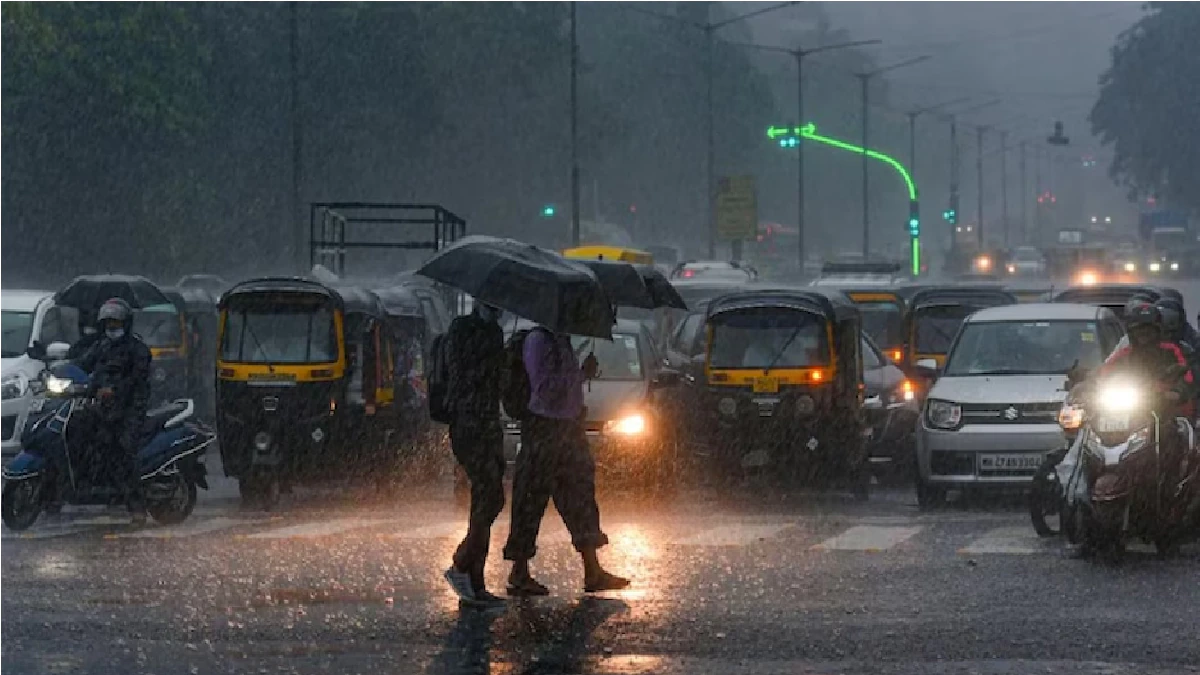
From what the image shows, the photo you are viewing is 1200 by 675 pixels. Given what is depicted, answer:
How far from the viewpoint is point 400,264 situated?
87.1 metres

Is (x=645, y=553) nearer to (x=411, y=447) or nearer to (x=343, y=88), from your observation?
(x=411, y=447)

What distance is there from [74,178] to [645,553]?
4940cm

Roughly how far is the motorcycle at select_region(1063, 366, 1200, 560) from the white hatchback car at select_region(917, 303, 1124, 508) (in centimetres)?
412

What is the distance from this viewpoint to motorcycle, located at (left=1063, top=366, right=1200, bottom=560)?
15.7 metres

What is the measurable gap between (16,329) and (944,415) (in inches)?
481

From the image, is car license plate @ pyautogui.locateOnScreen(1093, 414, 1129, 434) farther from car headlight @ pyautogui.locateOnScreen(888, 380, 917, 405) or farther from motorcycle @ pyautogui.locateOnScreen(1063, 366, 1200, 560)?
car headlight @ pyautogui.locateOnScreen(888, 380, 917, 405)

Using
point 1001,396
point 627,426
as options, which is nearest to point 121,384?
point 627,426

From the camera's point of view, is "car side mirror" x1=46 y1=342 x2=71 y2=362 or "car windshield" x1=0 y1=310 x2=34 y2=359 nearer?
"car side mirror" x1=46 y1=342 x2=71 y2=362

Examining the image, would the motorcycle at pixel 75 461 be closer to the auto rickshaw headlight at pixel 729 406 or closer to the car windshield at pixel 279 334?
the car windshield at pixel 279 334

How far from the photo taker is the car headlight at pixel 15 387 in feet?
81.9

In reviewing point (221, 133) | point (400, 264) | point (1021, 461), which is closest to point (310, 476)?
point (1021, 461)

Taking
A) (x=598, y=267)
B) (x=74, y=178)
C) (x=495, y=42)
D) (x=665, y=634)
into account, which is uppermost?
(x=495, y=42)

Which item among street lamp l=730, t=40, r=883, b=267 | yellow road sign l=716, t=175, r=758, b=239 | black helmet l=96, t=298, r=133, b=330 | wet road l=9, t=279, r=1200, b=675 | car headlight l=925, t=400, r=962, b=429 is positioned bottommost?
wet road l=9, t=279, r=1200, b=675

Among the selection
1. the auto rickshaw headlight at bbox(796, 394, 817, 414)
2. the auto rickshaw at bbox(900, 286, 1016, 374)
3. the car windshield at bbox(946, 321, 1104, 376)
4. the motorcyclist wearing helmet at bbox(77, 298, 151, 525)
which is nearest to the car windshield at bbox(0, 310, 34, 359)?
the motorcyclist wearing helmet at bbox(77, 298, 151, 525)
